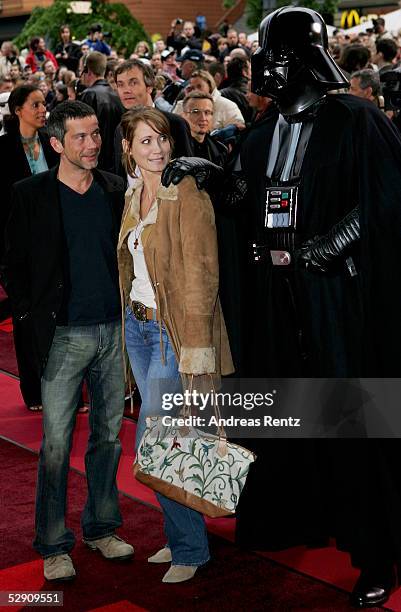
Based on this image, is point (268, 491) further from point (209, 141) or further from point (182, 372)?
point (209, 141)

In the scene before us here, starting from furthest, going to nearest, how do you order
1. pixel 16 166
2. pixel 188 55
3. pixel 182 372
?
pixel 188 55 < pixel 16 166 < pixel 182 372

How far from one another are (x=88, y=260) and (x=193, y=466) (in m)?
0.98

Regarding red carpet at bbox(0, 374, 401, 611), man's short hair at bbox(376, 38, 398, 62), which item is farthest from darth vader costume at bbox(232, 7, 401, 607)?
man's short hair at bbox(376, 38, 398, 62)

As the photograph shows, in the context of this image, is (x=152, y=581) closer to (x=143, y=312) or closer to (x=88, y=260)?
(x=143, y=312)

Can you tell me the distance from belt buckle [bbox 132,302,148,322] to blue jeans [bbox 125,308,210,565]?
2cm

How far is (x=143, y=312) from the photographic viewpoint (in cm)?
421

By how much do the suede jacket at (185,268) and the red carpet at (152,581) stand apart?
0.93 m

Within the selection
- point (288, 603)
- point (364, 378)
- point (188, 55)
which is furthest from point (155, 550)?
point (188, 55)

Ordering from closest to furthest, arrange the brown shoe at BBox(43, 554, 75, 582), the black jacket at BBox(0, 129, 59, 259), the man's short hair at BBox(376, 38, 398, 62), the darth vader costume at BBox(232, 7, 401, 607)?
the darth vader costume at BBox(232, 7, 401, 607)
the brown shoe at BBox(43, 554, 75, 582)
the black jacket at BBox(0, 129, 59, 259)
the man's short hair at BBox(376, 38, 398, 62)

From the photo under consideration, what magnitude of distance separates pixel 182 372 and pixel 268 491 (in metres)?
0.86

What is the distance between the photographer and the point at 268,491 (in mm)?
4566

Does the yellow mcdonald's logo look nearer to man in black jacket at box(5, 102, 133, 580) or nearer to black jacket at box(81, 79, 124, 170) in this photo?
black jacket at box(81, 79, 124, 170)

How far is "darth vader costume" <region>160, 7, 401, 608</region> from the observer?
13.5ft

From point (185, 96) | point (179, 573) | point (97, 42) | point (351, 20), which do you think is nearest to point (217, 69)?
point (185, 96)
